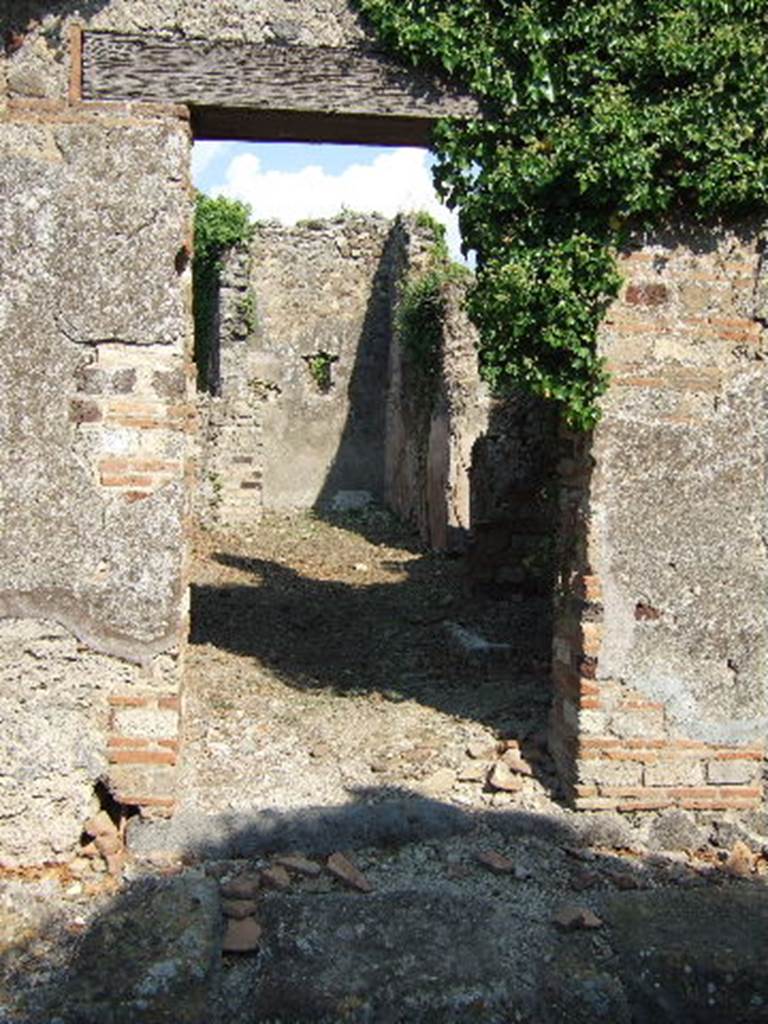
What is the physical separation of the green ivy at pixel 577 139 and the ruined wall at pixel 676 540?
0.19 metres

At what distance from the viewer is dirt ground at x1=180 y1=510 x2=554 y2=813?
4.68 metres

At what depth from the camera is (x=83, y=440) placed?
4.16 m

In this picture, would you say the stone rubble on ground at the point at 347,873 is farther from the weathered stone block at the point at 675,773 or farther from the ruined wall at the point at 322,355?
the ruined wall at the point at 322,355

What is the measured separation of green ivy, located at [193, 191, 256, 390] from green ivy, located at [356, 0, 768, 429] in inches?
411

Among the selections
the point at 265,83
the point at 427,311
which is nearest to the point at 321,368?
the point at 427,311

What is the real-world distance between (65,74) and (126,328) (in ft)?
3.47

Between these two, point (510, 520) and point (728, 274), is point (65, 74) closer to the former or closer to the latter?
point (728, 274)

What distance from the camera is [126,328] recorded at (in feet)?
A: 13.6

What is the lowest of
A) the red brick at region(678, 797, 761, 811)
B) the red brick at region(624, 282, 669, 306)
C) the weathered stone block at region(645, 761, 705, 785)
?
the red brick at region(678, 797, 761, 811)

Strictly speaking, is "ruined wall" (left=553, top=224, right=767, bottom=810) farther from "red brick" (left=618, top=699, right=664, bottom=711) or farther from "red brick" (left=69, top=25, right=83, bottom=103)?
"red brick" (left=69, top=25, right=83, bottom=103)

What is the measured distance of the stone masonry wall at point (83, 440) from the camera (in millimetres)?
4109

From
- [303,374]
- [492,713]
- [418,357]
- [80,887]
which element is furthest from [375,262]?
[80,887]

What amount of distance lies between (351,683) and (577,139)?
11.3ft

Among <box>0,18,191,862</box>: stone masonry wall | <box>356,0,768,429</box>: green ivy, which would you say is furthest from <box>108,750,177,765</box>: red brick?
<box>356,0,768,429</box>: green ivy
